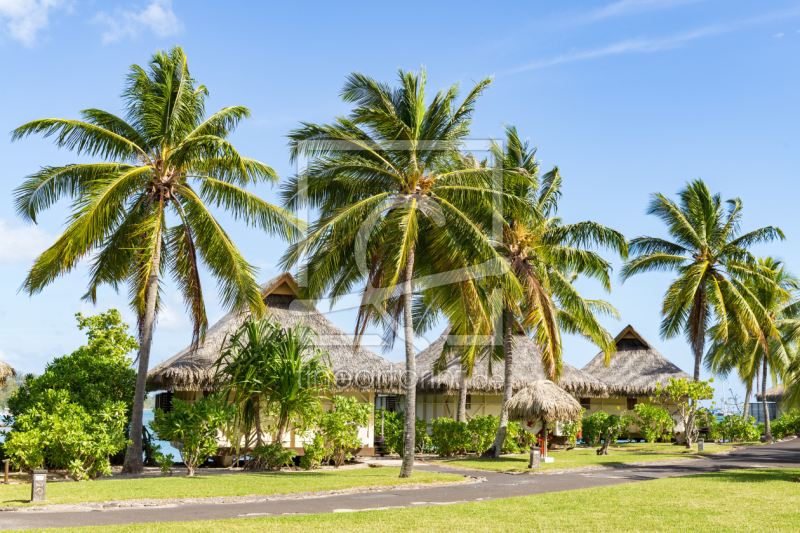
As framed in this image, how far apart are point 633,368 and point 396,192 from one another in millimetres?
20508

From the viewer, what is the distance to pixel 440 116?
1454 cm

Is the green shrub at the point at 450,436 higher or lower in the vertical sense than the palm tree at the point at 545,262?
lower

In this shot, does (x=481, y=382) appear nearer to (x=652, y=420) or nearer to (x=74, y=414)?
(x=652, y=420)

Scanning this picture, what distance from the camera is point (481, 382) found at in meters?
23.6

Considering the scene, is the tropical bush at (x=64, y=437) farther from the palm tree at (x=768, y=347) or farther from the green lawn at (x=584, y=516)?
the palm tree at (x=768, y=347)

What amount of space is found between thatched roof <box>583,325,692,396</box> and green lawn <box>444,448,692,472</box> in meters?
7.02

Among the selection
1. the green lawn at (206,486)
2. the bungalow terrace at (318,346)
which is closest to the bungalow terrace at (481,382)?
the bungalow terrace at (318,346)

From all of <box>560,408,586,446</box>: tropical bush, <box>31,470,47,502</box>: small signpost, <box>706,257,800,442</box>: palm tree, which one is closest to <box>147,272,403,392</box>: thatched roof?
<box>31,470,47,502</box>: small signpost

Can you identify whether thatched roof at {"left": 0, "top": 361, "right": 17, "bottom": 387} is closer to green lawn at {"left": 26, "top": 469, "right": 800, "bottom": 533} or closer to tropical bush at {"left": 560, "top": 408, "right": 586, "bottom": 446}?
green lawn at {"left": 26, "top": 469, "right": 800, "bottom": 533}

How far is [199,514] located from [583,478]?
8661 mm

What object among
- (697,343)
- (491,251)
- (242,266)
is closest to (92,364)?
(242,266)

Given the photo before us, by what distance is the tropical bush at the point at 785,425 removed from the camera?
3169 centimetres

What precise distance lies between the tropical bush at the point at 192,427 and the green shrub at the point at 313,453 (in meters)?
2.38

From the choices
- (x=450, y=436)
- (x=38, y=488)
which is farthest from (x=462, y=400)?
(x=38, y=488)
